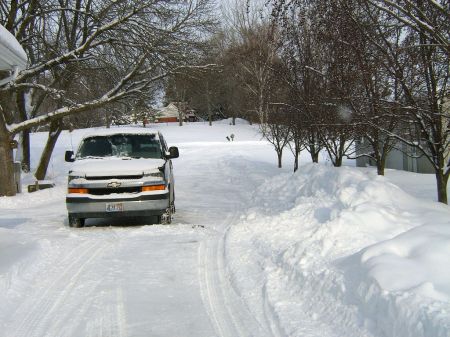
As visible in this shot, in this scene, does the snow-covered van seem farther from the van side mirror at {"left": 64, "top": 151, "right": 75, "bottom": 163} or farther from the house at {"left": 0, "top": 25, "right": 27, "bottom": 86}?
the house at {"left": 0, "top": 25, "right": 27, "bottom": 86}

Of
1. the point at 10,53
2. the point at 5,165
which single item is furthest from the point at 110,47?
the point at 10,53

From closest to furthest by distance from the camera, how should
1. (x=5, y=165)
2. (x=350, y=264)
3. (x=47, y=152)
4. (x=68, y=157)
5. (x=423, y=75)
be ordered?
1. (x=350, y=264)
2. (x=423, y=75)
3. (x=68, y=157)
4. (x=5, y=165)
5. (x=47, y=152)

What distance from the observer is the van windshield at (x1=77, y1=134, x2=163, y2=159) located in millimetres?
10500

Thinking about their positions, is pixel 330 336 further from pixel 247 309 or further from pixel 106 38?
pixel 106 38

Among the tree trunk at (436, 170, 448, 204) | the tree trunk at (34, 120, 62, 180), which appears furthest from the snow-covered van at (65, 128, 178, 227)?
the tree trunk at (34, 120, 62, 180)

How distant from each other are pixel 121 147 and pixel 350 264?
6661 mm

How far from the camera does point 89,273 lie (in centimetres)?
646

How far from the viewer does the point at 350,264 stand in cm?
514

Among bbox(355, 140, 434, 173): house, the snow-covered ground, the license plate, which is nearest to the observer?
the snow-covered ground

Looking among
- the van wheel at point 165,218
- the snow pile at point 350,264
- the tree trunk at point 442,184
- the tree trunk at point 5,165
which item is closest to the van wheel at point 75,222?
the van wheel at point 165,218

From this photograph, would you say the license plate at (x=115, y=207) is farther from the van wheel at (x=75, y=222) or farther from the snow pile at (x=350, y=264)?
the snow pile at (x=350, y=264)

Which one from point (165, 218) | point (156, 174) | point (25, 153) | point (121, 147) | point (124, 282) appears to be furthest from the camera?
point (25, 153)

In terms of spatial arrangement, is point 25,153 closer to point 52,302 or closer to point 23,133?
point 23,133

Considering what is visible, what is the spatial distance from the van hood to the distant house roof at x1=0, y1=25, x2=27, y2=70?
7.74ft
